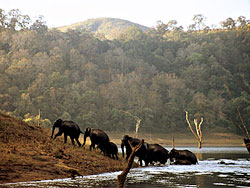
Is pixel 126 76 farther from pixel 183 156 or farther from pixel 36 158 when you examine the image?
pixel 36 158

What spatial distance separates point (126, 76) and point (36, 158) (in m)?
123

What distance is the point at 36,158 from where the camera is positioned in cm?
1725

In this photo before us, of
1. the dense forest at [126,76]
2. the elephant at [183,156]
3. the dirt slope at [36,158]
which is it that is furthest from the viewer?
the dense forest at [126,76]

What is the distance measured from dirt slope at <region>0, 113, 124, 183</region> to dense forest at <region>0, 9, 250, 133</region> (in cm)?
7273

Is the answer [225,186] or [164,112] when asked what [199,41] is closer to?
[164,112]

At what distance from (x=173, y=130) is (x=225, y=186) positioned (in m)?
94.3

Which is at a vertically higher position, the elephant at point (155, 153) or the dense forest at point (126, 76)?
the dense forest at point (126, 76)

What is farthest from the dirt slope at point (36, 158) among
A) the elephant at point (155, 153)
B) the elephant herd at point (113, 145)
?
the elephant at point (155, 153)

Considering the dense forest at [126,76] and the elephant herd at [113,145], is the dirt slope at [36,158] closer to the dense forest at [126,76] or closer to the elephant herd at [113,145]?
the elephant herd at [113,145]

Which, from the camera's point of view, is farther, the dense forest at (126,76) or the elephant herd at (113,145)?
the dense forest at (126,76)

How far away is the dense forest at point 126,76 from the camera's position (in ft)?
360

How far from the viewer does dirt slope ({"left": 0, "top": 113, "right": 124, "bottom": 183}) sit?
1551 centimetres

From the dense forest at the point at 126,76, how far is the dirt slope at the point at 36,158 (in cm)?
7273

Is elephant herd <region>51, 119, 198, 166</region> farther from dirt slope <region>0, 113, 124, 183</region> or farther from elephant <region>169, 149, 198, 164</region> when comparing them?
dirt slope <region>0, 113, 124, 183</region>
